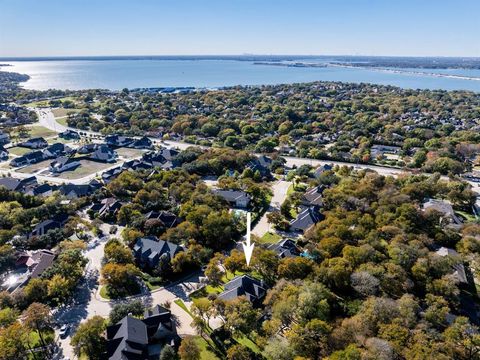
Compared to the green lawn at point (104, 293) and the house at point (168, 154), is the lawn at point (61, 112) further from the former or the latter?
the green lawn at point (104, 293)

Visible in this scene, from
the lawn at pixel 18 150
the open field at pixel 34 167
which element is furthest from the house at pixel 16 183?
the lawn at pixel 18 150

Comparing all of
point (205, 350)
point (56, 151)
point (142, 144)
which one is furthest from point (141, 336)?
point (56, 151)

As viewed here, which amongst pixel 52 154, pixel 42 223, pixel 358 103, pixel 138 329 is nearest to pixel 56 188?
pixel 42 223

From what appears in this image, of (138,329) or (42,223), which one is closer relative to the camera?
(138,329)

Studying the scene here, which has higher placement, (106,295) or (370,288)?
(370,288)

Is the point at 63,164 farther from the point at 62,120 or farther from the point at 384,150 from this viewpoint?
the point at 384,150

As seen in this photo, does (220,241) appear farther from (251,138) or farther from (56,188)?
(251,138)
